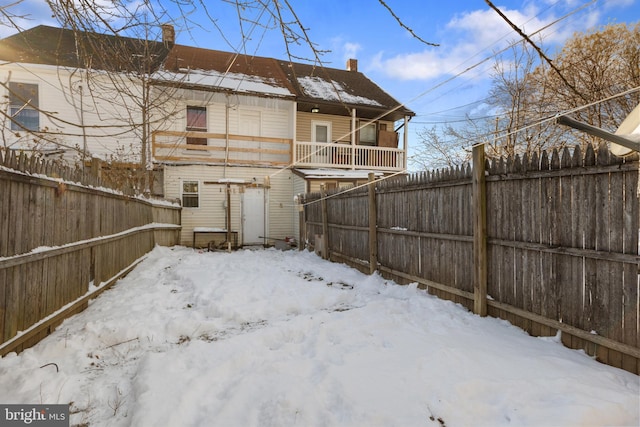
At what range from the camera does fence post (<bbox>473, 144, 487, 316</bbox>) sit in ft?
13.9

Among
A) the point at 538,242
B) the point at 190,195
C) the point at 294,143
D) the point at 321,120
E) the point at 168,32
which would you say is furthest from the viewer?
the point at 321,120

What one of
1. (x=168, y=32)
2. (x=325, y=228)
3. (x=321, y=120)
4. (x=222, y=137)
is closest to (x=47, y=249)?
(x=168, y=32)

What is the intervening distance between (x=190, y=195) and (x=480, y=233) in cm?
1221

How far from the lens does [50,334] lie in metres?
3.74

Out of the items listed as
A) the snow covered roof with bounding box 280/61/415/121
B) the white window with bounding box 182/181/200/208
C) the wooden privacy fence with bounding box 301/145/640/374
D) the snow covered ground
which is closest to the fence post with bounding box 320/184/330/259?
the wooden privacy fence with bounding box 301/145/640/374

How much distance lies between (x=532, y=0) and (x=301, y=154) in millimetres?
11698

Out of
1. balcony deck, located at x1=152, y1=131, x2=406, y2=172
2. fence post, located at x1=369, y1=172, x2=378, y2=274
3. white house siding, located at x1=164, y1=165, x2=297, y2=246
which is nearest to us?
fence post, located at x1=369, y1=172, x2=378, y2=274

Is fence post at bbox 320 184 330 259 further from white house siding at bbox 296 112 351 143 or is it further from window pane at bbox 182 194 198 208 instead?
white house siding at bbox 296 112 351 143

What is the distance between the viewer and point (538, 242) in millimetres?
3604

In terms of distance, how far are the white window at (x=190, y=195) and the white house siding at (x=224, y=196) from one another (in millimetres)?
183

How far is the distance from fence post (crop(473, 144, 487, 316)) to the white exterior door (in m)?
10.8

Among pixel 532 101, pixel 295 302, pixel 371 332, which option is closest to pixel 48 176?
pixel 295 302

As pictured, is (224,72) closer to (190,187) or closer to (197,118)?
(197,118)

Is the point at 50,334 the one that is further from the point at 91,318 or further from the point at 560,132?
the point at 560,132
